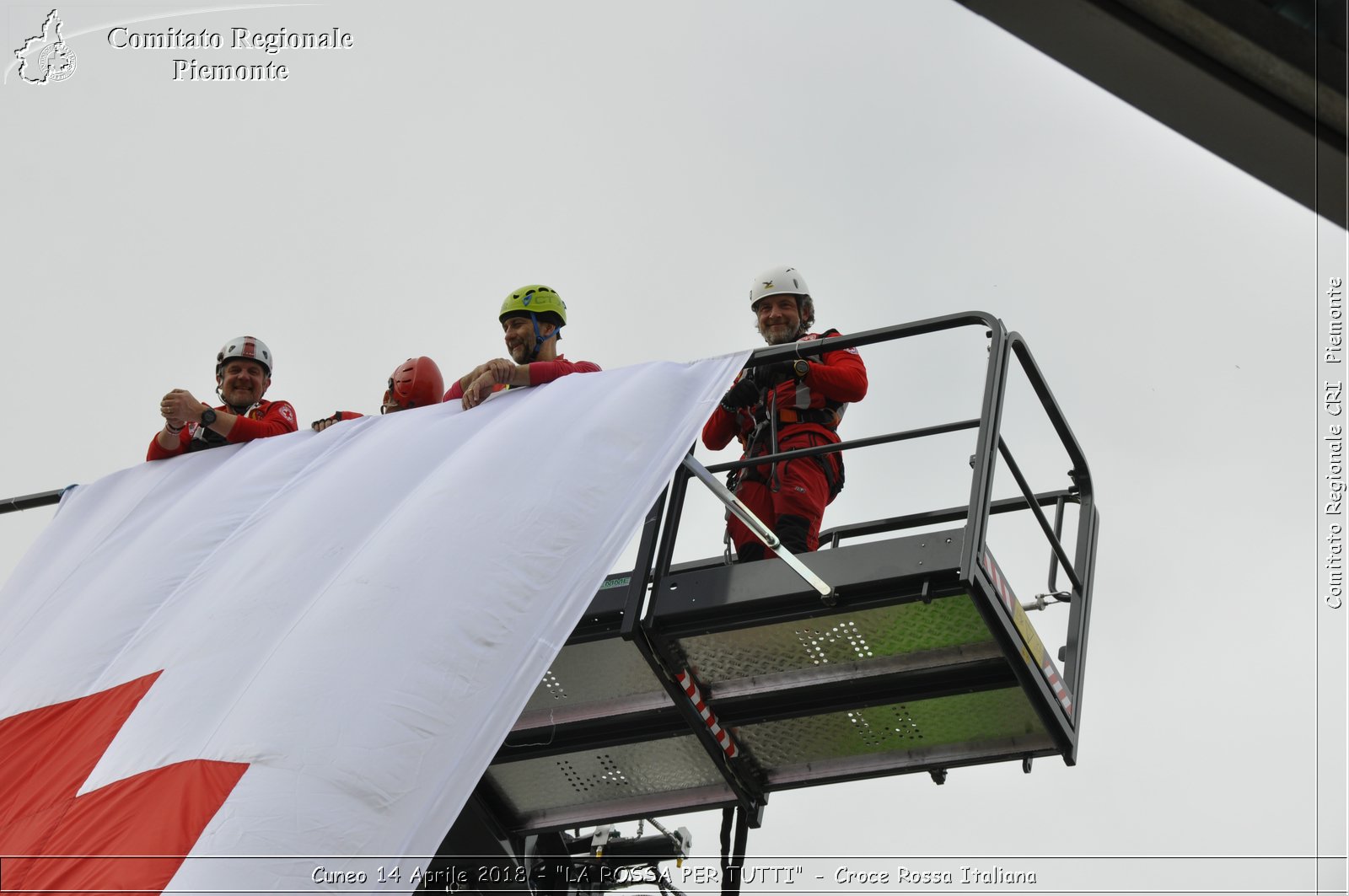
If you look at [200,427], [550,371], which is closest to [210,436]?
[200,427]

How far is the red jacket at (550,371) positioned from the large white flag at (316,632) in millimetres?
131

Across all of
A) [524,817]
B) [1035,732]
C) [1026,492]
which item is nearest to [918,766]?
[1035,732]

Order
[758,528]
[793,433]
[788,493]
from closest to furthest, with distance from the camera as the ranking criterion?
[758,528], [788,493], [793,433]

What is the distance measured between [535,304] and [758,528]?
7.37ft

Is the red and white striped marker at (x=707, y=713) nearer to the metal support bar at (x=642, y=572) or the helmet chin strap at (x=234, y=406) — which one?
the metal support bar at (x=642, y=572)

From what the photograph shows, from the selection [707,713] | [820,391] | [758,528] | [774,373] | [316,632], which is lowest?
[316,632]

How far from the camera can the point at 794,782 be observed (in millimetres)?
7727

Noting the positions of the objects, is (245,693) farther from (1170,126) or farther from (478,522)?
(1170,126)

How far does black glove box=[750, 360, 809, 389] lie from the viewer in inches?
293

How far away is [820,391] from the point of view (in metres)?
7.39

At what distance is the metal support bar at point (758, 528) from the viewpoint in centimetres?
624

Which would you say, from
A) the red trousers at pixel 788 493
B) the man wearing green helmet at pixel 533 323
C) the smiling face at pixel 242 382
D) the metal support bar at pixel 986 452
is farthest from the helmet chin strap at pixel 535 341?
the metal support bar at pixel 986 452

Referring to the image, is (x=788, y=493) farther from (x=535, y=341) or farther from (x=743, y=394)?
(x=535, y=341)

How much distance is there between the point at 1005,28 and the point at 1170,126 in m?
0.37
